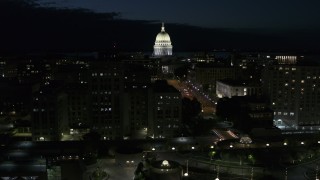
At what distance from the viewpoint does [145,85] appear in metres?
33.9

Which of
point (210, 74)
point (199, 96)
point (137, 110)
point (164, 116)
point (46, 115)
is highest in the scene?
point (210, 74)

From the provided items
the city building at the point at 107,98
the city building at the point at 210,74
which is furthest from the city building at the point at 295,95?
the city building at the point at 210,74

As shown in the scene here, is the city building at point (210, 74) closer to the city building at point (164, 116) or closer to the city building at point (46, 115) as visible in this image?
the city building at point (164, 116)

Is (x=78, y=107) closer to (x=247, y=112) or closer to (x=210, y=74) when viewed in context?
(x=247, y=112)

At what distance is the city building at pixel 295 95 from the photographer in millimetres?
36844

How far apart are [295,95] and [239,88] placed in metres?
8.99

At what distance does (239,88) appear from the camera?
150ft

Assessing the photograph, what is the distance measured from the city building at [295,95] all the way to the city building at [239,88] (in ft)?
15.7

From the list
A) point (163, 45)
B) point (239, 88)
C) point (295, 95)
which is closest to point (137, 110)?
point (295, 95)

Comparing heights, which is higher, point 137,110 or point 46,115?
point 46,115

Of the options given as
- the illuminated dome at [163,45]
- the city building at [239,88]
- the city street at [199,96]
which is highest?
the illuminated dome at [163,45]

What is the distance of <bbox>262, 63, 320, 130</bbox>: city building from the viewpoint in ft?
121

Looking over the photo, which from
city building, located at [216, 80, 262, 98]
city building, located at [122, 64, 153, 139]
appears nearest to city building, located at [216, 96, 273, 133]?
city building, located at [216, 80, 262, 98]

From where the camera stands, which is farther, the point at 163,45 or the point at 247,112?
the point at 163,45
